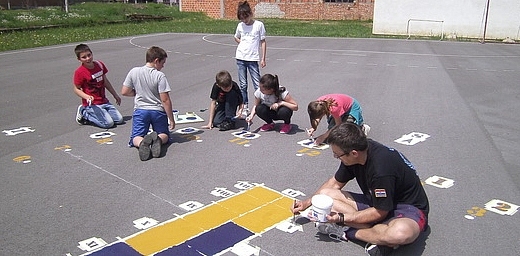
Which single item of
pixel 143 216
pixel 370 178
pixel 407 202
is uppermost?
pixel 370 178

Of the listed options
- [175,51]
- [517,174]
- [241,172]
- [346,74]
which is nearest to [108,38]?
[175,51]

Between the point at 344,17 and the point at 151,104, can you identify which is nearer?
the point at 151,104

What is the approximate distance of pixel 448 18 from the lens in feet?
76.5

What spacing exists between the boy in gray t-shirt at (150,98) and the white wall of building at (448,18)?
A: 21.1m

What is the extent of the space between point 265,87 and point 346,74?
5535mm

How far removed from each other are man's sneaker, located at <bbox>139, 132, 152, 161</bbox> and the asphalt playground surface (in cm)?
11

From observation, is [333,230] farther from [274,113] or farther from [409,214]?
[274,113]

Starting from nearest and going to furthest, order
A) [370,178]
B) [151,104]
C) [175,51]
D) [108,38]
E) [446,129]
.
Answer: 1. [370,178]
2. [151,104]
3. [446,129]
4. [175,51]
5. [108,38]

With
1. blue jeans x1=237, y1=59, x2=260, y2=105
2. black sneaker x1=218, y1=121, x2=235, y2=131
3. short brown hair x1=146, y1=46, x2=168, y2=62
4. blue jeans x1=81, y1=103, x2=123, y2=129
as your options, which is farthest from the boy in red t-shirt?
blue jeans x1=237, y1=59, x2=260, y2=105

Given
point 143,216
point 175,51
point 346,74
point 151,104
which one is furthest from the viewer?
point 175,51

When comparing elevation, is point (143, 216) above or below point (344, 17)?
below

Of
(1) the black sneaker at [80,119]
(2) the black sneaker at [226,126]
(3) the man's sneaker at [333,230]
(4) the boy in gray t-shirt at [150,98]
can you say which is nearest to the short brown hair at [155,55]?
(4) the boy in gray t-shirt at [150,98]

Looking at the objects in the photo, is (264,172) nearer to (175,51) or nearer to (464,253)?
(464,253)

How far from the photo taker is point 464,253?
3418 mm
